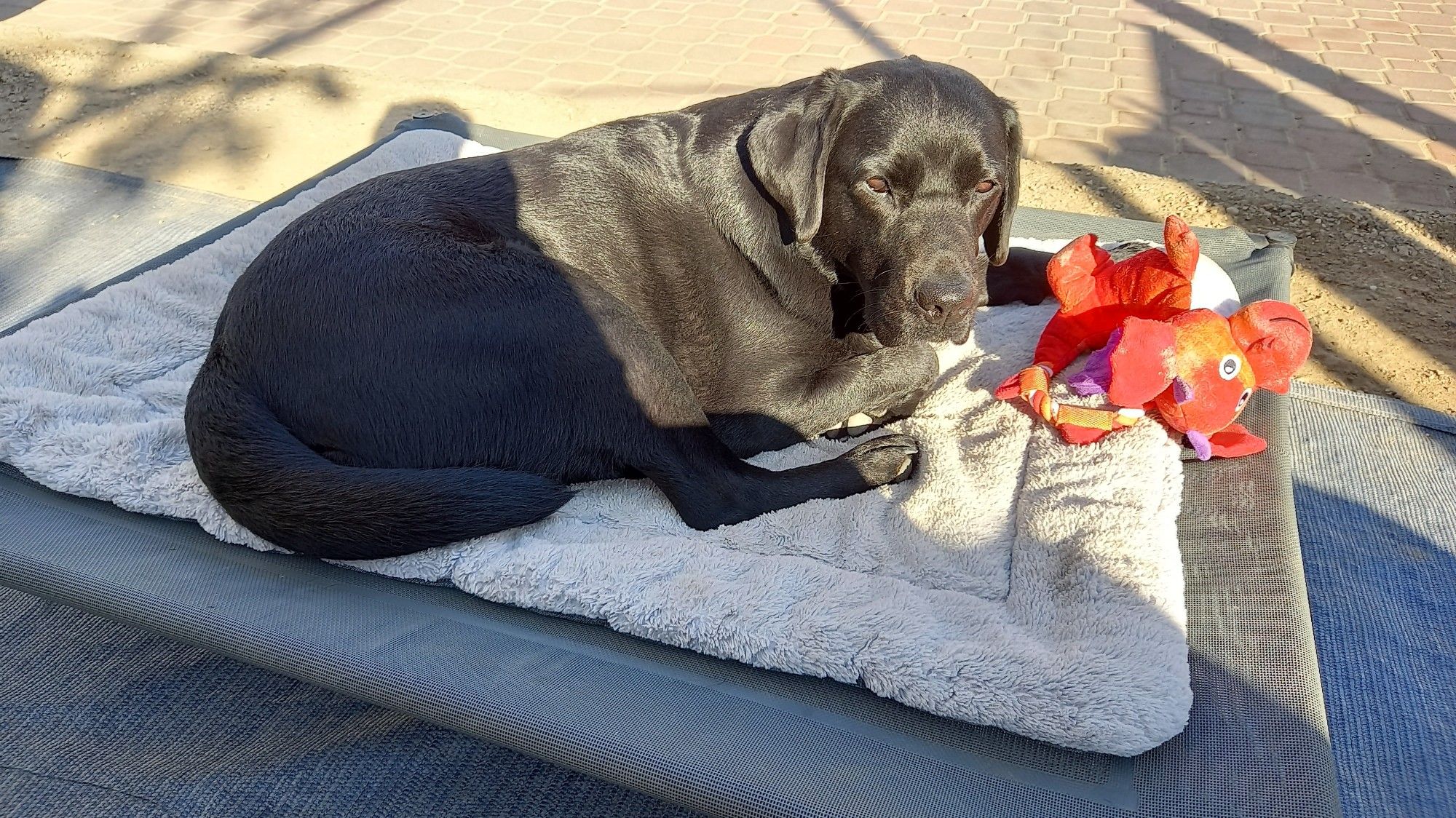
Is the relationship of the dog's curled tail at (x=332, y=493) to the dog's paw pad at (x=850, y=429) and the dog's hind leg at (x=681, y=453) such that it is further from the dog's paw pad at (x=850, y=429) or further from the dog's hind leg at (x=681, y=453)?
the dog's paw pad at (x=850, y=429)

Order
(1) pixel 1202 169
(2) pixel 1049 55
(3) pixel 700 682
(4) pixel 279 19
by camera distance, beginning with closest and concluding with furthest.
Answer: (3) pixel 700 682
(1) pixel 1202 169
(2) pixel 1049 55
(4) pixel 279 19

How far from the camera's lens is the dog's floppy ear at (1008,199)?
8.77ft

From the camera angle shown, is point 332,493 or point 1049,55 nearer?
point 332,493

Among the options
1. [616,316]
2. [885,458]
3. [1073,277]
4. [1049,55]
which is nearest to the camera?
[616,316]

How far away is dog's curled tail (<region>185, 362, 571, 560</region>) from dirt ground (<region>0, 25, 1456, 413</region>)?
3.08 metres

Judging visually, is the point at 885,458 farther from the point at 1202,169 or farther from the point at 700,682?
the point at 1202,169

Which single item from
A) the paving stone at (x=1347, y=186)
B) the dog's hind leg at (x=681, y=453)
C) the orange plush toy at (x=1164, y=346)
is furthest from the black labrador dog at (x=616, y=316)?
the paving stone at (x=1347, y=186)

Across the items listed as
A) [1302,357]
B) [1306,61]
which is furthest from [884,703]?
[1306,61]

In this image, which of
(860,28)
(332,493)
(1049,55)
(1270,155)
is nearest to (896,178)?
(332,493)

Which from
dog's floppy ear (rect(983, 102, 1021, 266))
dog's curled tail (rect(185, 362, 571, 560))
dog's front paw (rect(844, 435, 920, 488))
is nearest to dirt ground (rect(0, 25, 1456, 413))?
dog's floppy ear (rect(983, 102, 1021, 266))

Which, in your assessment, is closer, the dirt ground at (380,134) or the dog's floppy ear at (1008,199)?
the dog's floppy ear at (1008,199)

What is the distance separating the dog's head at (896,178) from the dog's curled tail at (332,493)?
0.97m

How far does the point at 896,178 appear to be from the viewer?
2.45 m

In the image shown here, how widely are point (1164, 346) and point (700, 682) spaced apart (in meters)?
1.38
